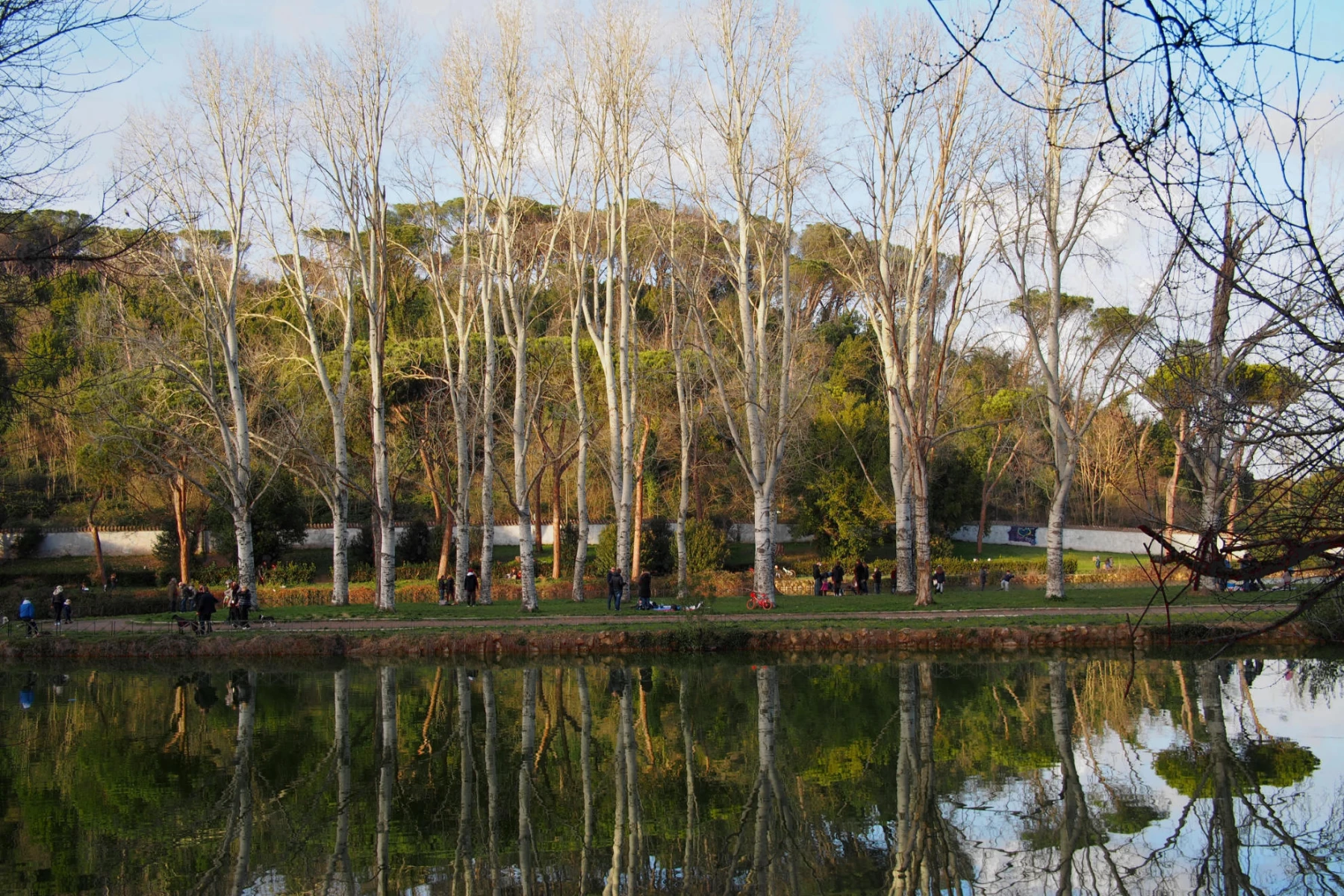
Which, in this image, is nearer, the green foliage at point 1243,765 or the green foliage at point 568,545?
the green foliage at point 1243,765

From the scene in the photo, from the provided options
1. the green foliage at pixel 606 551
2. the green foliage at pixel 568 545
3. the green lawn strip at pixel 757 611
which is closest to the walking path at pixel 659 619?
the green lawn strip at pixel 757 611

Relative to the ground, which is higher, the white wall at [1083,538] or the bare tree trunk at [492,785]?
the white wall at [1083,538]

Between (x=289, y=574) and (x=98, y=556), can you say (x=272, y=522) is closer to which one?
(x=289, y=574)

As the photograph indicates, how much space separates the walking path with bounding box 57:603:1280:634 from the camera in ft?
80.1

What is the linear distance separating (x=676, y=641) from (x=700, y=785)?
10.3 meters

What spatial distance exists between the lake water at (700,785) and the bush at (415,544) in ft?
75.4

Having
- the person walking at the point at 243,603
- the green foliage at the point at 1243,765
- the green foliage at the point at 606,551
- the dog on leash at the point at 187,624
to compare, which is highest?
the green foliage at the point at 606,551

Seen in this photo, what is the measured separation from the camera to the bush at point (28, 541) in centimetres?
4594

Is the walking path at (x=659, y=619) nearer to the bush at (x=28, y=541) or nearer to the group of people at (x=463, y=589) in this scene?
the group of people at (x=463, y=589)

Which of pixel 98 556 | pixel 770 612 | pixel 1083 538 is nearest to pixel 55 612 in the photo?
pixel 98 556

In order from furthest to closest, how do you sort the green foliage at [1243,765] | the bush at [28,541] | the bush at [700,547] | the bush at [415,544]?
the bush at [28,541], the bush at [415,544], the bush at [700,547], the green foliage at [1243,765]

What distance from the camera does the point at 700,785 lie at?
1291 centimetres

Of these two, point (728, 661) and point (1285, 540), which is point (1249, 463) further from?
point (728, 661)

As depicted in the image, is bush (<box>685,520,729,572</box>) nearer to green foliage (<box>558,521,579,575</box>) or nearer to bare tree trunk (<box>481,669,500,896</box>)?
green foliage (<box>558,521,579,575</box>)
